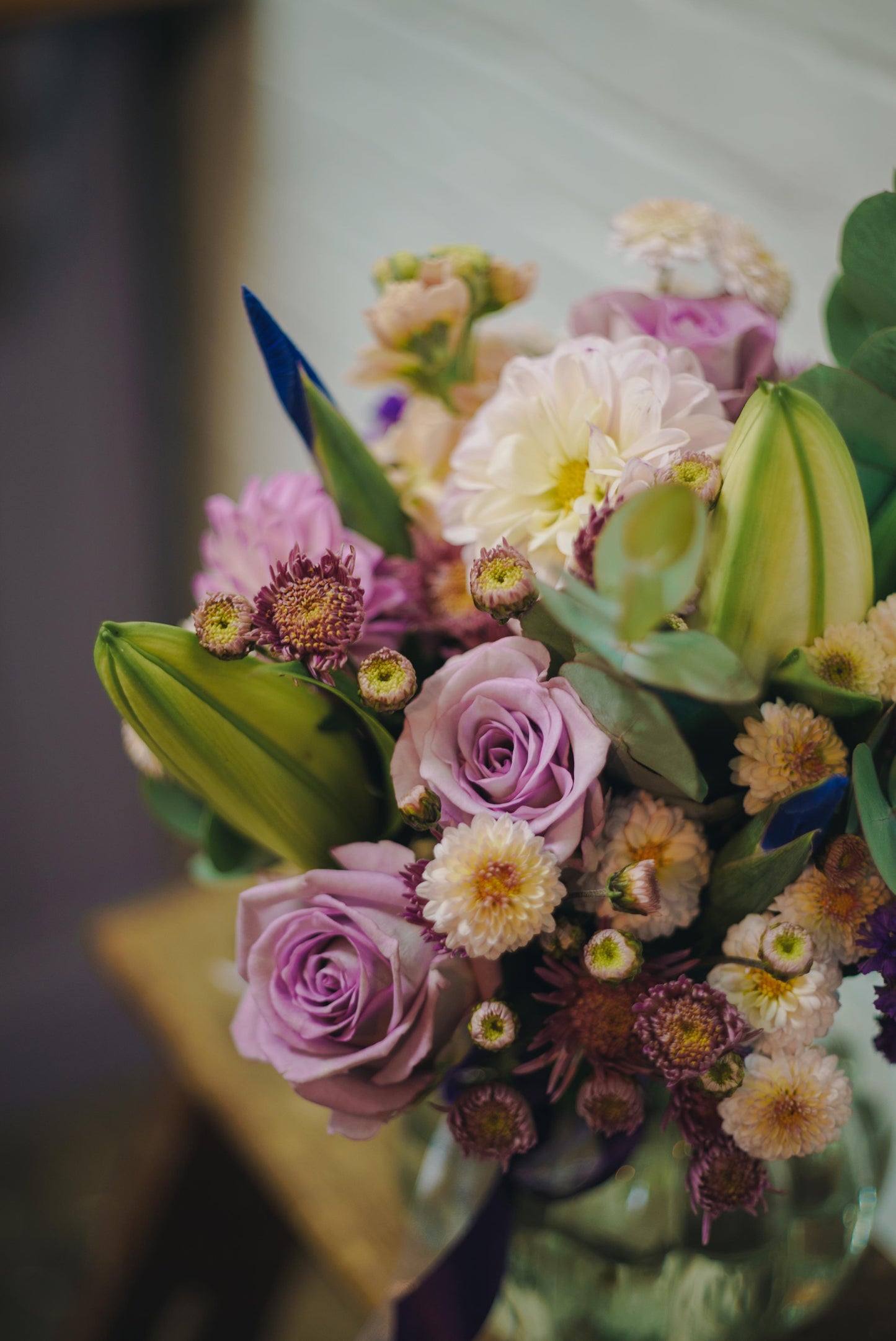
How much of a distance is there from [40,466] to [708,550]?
101cm

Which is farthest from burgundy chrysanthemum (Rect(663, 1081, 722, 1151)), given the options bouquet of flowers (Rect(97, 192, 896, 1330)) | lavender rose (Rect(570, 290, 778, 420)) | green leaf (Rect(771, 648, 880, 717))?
lavender rose (Rect(570, 290, 778, 420))

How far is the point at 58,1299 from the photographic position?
1.19 metres

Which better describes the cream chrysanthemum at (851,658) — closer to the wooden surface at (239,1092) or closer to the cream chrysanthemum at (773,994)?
the cream chrysanthemum at (773,994)

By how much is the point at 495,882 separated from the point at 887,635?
0.42 ft

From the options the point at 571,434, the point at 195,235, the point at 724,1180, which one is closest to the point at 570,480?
the point at 571,434

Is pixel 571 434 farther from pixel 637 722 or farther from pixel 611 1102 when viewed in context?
pixel 611 1102

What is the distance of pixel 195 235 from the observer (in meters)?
1.12

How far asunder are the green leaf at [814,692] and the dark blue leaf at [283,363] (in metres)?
0.19

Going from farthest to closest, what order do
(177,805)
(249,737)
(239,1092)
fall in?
1. (239,1092)
2. (177,805)
3. (249,737)

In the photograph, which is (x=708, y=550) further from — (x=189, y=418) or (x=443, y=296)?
(x=189, y=418)

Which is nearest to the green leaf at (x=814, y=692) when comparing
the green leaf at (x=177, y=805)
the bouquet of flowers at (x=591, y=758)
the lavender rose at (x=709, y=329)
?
the bouquet of flowers at (x=591, y=758)

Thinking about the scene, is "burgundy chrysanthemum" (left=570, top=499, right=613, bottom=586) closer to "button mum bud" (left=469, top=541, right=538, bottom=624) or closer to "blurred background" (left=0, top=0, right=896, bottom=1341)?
"button mum bud" (left=469, top=541, right=538, bottom=624)

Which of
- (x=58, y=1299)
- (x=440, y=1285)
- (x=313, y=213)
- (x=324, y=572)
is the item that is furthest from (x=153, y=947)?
(x=58, y=1299)

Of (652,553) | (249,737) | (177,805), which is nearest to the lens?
(652,553)
